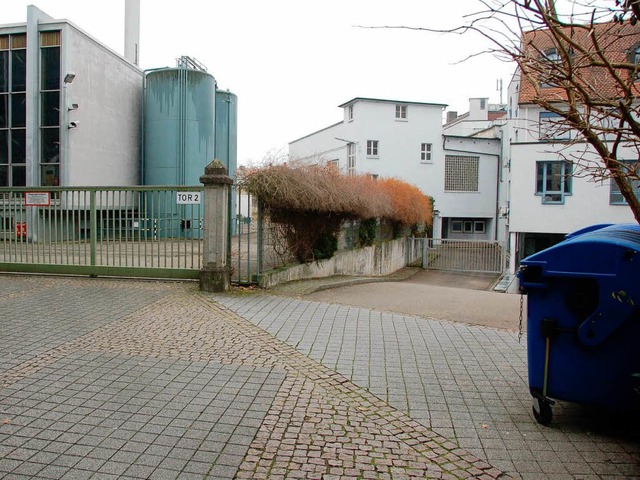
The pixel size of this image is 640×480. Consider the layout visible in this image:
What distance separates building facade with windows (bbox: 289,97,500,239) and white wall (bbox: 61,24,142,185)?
55.8 feet

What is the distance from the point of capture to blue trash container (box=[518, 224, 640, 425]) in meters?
3.85

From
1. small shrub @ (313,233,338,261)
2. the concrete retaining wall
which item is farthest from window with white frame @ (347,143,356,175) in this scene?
small shrub @ (313,233,338,261)

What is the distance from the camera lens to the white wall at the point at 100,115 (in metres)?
22.0

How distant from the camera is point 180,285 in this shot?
1013 cm

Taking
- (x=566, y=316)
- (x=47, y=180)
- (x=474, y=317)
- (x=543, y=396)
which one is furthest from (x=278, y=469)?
(x=47, y=180)

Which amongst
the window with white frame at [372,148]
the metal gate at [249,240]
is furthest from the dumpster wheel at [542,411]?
the window with white frame at [372,148]

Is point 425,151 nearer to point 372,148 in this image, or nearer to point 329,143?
point 372,148

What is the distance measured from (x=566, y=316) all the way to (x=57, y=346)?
17.6ft

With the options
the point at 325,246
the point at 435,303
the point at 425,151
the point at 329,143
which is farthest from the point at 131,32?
the point at 435,303

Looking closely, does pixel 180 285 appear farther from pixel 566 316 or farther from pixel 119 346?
pixel 566 316

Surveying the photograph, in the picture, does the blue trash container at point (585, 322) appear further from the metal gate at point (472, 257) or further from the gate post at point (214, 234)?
the metal gate at point (472, 257)

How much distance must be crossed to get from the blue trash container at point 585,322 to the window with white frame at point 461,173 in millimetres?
39650

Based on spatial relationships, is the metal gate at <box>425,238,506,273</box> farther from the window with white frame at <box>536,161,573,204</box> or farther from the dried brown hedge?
the dried brown hedge

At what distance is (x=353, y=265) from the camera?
16.3m
